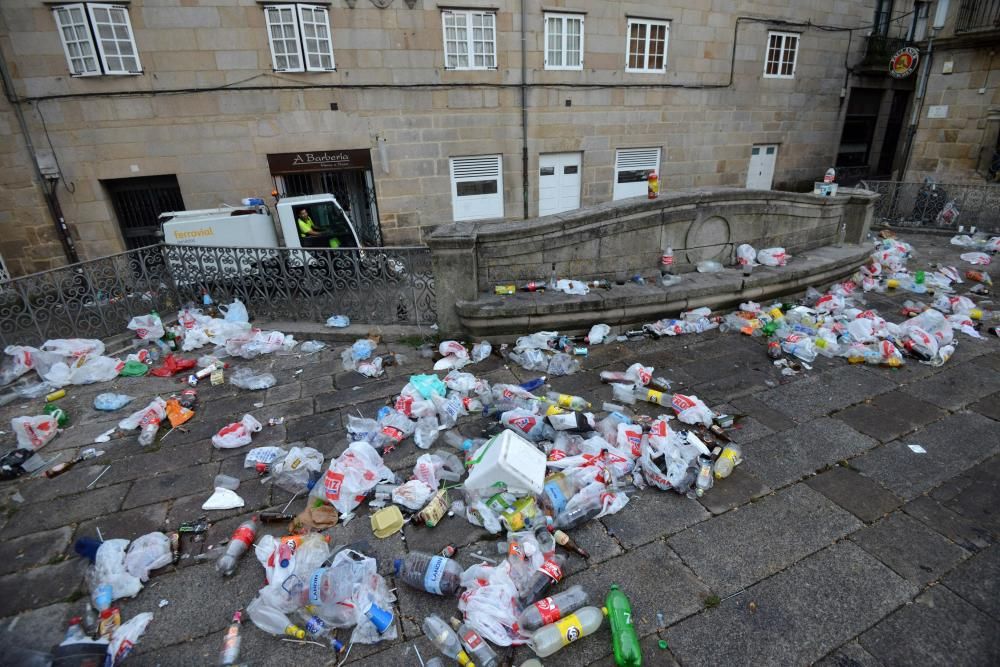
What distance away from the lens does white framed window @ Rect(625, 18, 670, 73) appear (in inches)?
482

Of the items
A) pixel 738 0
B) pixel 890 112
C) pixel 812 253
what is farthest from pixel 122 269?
pixel 890 112

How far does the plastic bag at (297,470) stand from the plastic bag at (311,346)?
7.65 ft

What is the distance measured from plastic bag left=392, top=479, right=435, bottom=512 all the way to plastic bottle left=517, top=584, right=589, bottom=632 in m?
1.08

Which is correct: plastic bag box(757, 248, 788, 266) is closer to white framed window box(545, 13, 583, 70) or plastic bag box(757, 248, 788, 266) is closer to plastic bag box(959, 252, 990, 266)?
plastic bag box(959, 252, 990, 266)

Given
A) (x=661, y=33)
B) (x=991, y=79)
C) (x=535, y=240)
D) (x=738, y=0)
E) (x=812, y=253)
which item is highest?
(x=738, y=0)

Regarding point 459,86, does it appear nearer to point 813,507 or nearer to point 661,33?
point 661,33

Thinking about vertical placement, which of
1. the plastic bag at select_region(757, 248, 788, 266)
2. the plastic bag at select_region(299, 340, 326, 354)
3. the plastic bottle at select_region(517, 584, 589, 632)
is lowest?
the plastic bottle at select_region(517, 584, 589, 632)

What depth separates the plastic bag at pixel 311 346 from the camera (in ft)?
19.8

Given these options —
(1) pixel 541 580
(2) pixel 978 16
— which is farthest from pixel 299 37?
(2) pixel 978 16

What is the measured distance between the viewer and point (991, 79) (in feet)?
38.1

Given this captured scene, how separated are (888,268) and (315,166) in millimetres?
11447

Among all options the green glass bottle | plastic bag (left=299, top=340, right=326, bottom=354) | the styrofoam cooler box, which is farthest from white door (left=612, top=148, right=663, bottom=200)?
the green glass bottle

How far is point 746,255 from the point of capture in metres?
7.08

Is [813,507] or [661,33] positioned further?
[661,33]
